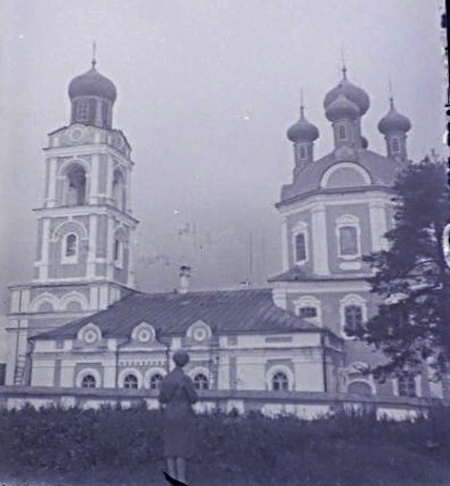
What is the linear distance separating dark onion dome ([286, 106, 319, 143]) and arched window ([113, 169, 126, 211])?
29.5 inches

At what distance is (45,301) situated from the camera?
2723 millimetres

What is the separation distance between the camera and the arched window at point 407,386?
2.19 metres

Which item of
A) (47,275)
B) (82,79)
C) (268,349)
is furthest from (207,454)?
(82,79)

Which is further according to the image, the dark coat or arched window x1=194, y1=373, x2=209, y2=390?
arched window x1=194, y1=373, x2=209, y2=390

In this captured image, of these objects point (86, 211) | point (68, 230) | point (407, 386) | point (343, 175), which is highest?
point (343, 175)

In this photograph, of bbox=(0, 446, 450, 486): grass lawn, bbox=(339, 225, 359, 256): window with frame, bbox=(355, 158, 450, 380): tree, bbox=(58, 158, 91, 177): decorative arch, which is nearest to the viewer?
bbox=(0, 446, 450, 486): grass lawn

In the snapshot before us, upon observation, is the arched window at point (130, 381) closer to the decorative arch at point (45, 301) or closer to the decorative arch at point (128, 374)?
the decorative arch at point (128, 374)

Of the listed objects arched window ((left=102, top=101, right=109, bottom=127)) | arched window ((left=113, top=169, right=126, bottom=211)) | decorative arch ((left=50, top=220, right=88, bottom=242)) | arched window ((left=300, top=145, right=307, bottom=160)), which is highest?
arched window ((left=102, top=101, right=109, bottom=127))

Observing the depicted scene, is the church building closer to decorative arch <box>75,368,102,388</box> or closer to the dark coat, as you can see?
decorative arch <box>75,368,102,388</box>

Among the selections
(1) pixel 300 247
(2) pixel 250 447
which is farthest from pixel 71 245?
(2) pixel 250 447

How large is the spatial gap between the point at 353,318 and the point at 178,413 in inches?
31.5

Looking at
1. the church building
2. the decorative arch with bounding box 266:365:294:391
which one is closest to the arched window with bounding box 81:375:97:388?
the church building

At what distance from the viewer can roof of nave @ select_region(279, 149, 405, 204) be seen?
2.54 m

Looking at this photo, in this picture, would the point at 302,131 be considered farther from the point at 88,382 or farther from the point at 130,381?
the point at 88,382
